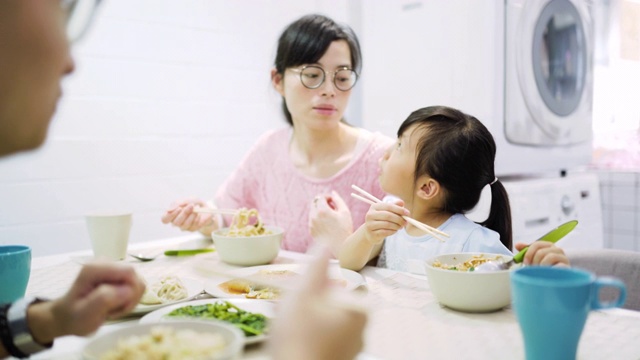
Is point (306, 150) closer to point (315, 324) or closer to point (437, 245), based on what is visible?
point (437, 245)

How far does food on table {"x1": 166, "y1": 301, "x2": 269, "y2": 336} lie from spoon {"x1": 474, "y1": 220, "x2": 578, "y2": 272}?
41 centimetres

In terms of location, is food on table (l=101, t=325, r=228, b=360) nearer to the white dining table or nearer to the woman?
the white dining table

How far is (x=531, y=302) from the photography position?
683 millimetres

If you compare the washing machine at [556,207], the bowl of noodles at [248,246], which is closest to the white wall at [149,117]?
the washing machine at [556,207]

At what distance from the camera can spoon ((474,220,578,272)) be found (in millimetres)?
934

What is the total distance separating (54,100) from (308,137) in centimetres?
130

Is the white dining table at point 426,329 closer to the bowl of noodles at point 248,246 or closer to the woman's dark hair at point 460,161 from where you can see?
the bowl of noodles at point 248,246

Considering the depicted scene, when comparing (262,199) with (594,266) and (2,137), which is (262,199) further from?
(2,137)

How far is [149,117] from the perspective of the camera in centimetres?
266

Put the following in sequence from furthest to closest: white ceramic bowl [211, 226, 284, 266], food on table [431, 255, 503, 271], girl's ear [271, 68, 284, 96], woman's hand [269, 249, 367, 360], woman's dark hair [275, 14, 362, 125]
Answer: girl's ear [271, 68, 284, 96] → woman's dark hair [275, 14, 362, 125] → white ceramic bowl [211, 226, 284, 266] → food on table [431, 255, 503, 271] → woman's hand [269, 249, 367, 360]

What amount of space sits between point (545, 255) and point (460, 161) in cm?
48

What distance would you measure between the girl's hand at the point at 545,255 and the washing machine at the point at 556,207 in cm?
128

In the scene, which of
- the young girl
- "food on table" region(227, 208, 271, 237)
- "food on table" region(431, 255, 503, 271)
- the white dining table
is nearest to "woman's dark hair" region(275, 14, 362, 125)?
the young girl

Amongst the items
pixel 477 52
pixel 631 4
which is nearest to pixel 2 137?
pixel 477 52
